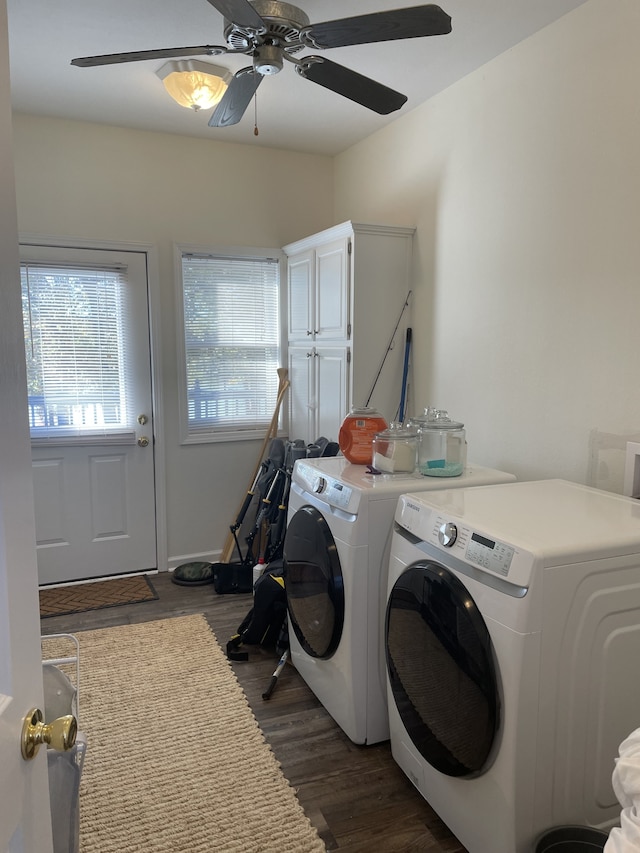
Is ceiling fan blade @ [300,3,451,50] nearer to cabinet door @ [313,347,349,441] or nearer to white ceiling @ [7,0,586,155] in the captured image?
white ceiling @ [7,0,586,155]

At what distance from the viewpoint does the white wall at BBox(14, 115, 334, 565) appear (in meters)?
3.35

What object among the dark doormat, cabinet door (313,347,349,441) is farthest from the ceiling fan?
the dark doormat

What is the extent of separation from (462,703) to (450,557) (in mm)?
372

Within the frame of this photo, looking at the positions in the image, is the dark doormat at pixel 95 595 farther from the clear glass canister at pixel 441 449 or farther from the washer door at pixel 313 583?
the clear glass canister at pixel 441 449

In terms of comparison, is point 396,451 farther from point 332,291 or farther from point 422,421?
Answer: point 332,291

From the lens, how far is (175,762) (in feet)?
6.79

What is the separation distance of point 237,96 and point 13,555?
76.2 inches

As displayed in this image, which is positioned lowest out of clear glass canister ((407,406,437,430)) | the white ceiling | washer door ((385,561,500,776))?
washer door ((385,561,500,776))

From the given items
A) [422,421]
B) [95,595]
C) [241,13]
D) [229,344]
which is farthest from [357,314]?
[95,595]

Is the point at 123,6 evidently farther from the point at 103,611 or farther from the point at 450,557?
the point at 103,611

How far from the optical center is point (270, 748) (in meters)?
2.14

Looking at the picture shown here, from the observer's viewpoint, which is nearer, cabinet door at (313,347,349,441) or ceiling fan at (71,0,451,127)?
ceiling fan at (71,0,451,127)

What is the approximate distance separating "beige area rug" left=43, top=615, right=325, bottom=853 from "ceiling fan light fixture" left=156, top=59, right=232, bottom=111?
2.48 m

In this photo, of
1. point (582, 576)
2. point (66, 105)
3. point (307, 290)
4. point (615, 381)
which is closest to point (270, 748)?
point (582, 576)
